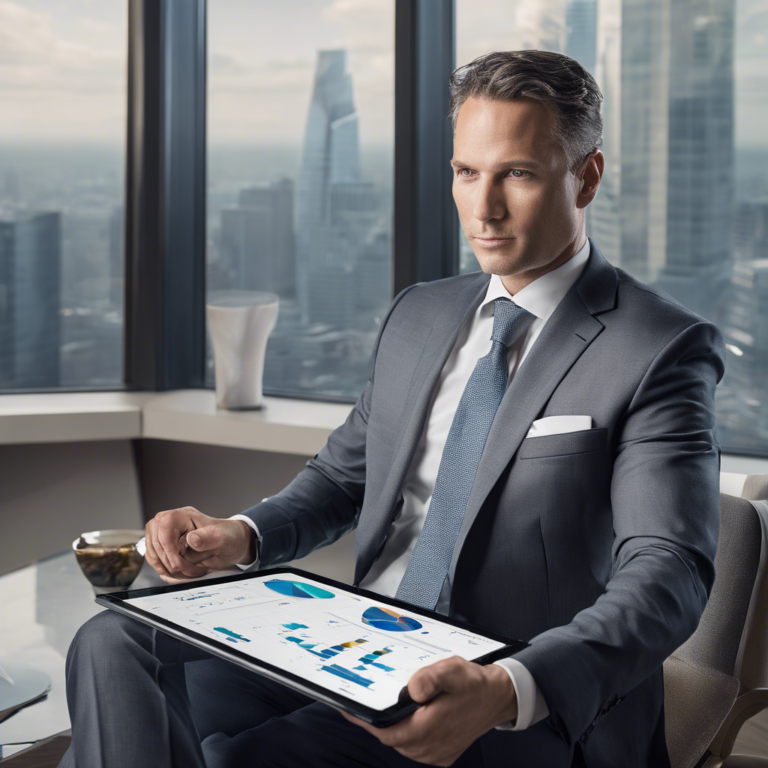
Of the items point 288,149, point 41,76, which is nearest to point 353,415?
point 288,149

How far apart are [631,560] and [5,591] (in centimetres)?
130

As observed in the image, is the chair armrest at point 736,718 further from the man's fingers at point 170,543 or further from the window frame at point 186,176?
the window frame at point 186,176

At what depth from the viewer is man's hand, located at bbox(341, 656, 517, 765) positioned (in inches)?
29.9

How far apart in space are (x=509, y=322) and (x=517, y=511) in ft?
0.96

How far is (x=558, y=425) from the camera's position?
1127mm

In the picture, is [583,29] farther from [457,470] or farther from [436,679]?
[436,679]

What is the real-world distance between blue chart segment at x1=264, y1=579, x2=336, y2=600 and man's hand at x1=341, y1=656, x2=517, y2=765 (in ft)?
1.02

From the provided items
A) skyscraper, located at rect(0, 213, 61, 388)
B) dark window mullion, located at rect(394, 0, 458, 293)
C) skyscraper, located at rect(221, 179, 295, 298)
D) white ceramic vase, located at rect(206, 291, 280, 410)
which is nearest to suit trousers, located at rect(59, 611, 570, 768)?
white ceramic vase, located at rect(206, 291, 280, 410)

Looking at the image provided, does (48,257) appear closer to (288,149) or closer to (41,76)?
(41,76)

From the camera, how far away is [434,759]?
2.60ft

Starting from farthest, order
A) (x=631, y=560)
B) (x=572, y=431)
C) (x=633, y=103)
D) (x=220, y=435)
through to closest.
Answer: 1. (x=220, y=435)
2. (x=633, y=103)
3. (x=572, y=431)
4. (x=631, y=560)

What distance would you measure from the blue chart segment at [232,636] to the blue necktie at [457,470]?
0.33 meters

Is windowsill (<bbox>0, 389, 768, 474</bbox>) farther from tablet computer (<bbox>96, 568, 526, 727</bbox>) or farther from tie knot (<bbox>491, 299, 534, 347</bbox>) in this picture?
tablet computer (<bbox>96, 568, 526, 727</bbox>)

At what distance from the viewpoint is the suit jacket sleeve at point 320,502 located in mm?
1339
